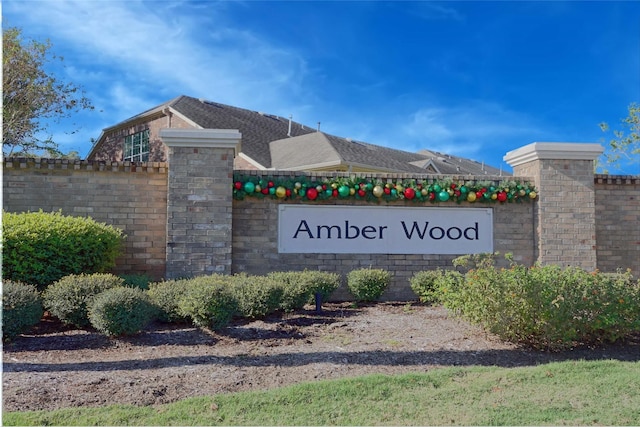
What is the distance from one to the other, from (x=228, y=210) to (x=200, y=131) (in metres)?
1.35

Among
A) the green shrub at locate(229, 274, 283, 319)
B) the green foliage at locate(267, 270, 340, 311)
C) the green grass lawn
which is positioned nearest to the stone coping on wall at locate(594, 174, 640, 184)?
the green foliage at locate(267, 270, 340, 311)

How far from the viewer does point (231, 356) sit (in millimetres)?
6070

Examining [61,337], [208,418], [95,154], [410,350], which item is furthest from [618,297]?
[95,154]

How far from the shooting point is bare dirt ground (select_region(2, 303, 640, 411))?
5.15m

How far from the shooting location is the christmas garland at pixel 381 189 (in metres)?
10.2

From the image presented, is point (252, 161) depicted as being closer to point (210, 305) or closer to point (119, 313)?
point (210, 305)

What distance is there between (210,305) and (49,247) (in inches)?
117

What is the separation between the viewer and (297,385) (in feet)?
17.1

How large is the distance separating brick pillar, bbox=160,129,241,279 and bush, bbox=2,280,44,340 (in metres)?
2.92

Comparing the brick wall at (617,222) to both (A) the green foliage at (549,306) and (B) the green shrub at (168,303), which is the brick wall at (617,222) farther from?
(B) the green shrub at (168,303)

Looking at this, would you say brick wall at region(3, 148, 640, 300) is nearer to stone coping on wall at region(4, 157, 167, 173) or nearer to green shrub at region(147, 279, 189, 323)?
stone coping on wall at region(4, 157, 167, 173)

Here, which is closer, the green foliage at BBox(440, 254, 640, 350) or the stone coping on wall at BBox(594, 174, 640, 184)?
the green foliage at BBox(440, 254, 640, 350)

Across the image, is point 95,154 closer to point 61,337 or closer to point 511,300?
point 61,337

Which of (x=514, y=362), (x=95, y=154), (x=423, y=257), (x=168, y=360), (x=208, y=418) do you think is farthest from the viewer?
(x=95, y=154)
